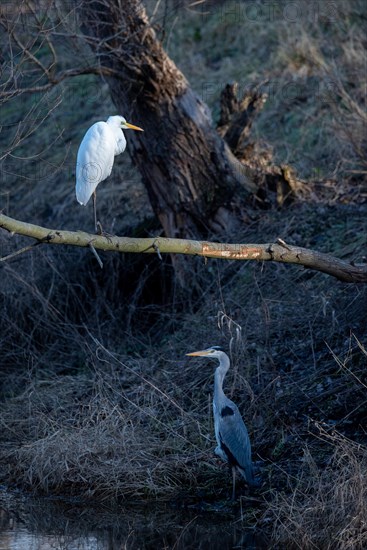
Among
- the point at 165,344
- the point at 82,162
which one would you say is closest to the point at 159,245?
the point at 82,162

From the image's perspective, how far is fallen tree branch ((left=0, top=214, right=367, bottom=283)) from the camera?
18.7 feet

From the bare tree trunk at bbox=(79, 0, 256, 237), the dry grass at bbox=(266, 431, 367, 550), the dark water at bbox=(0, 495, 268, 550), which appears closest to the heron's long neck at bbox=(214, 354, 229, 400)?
the dark water at bbox=(0, 495, 268, 550)

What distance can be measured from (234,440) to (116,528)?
1.09m

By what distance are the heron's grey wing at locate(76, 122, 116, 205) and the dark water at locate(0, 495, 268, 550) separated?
254 centimetres

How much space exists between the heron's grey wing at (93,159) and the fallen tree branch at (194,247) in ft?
5.20

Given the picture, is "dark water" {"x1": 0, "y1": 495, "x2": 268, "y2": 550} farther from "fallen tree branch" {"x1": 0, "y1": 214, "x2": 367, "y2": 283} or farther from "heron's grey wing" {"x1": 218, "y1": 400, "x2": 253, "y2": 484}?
"fallen tree branch" {"x1": 0, "y1": 214, "x2": 367, "y2": 283}

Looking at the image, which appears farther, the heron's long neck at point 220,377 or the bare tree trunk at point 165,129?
the bare tree trunk at point 165,129

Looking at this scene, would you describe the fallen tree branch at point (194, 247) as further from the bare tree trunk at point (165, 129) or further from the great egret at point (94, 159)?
the bare tree trunk at point (165, 129)

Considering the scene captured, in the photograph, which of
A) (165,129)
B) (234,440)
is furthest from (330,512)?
(165,129)

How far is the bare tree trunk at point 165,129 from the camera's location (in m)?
9.48

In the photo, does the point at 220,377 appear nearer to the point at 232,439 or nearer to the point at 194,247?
the point at 232,439

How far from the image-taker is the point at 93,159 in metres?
7.75

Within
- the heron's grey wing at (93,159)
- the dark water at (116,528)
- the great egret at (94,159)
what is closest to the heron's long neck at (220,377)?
the dark water at (116,528)

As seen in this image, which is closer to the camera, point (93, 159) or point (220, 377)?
point (220, 377)
